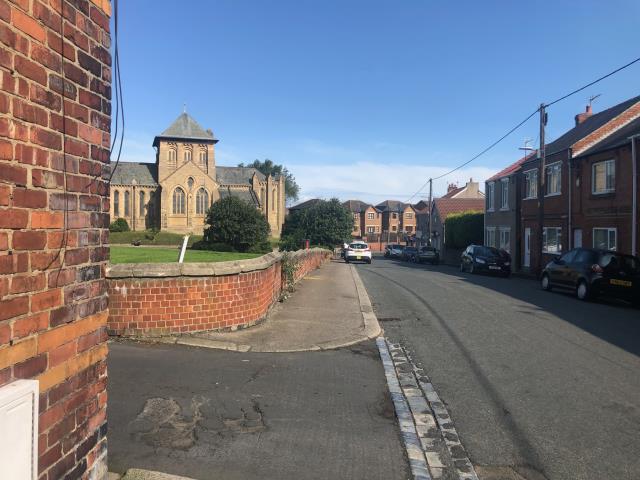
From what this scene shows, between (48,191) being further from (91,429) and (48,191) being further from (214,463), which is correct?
(214,463)

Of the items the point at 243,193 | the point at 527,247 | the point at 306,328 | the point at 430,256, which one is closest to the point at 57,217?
the point at 306,328

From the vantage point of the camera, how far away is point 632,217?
2012cm

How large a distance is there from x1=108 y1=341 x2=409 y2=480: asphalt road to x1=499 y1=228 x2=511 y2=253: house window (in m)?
28.8

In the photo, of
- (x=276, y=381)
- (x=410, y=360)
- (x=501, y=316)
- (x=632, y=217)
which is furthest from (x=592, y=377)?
(x=632, y=217)

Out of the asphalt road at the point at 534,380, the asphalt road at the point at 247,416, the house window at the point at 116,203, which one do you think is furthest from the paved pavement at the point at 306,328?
the house window at the point at 116,203

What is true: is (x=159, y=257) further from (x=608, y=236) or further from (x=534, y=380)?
(x=534, y=380)

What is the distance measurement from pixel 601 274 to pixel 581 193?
10.6 m

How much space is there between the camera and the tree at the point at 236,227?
43.0 metres

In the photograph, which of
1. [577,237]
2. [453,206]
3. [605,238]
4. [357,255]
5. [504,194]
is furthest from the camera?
[453,206]

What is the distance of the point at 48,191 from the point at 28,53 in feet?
1.95

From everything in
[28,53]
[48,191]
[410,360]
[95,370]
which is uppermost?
[28,53]

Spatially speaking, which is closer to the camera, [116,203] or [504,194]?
[504,194]

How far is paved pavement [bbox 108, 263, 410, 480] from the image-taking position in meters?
3.85

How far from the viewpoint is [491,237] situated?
37.0 metres
